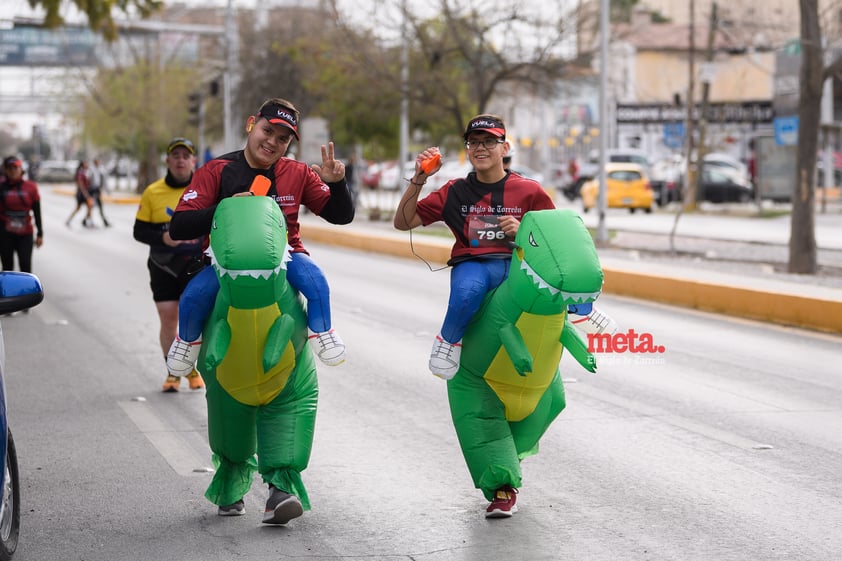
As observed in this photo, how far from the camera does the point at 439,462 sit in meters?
7.46

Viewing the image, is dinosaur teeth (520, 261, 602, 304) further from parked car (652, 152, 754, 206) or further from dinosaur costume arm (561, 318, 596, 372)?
parked car (652, 152, 754, 206)

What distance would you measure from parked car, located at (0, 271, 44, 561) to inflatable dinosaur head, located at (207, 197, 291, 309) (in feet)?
2.52

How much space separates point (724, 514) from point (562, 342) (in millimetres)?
1136

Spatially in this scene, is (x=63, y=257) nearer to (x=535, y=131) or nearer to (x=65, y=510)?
(x=65, y=510)

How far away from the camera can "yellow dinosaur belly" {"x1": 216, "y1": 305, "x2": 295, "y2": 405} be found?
5773mm

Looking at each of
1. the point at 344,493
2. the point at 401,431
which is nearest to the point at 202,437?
the point at 401,431

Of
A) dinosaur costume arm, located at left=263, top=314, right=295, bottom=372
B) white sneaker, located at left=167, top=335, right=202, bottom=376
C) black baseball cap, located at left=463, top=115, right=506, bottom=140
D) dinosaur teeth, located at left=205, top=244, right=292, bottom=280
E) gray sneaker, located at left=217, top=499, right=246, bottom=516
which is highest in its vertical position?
black baseball cap, located at left=463, top=115, right=506, bottom=140

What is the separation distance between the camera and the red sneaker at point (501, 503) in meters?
6.16

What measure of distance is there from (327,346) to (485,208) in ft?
3.28

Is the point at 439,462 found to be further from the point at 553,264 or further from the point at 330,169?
the point at 553,264

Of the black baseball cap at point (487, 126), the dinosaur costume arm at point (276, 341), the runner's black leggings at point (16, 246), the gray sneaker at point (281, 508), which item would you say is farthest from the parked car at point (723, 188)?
the dinosaur costume arm at point (276, 341)

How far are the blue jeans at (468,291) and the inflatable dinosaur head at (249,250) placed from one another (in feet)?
2.57

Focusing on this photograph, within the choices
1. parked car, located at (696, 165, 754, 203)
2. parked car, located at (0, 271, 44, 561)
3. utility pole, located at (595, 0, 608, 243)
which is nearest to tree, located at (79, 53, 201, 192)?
parked car, located at (696, 165, 754, 203)

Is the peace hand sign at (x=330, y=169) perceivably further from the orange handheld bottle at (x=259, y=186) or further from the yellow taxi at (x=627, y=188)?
the yellow taxi at (x=627, y=188)
